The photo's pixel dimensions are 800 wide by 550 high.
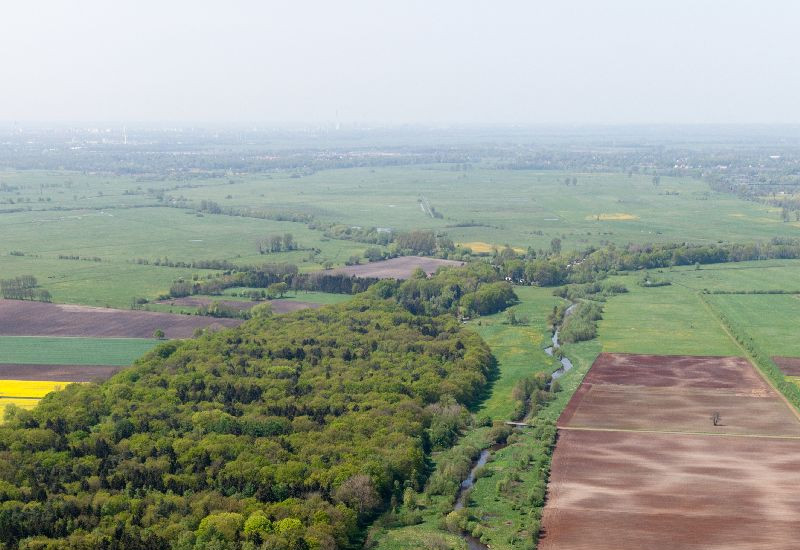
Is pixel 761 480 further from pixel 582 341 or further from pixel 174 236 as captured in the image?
pixel 174 236

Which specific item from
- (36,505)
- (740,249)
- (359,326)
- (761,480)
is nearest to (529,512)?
(761,480)

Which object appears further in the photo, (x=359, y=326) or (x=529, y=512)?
(x=359, y=326)

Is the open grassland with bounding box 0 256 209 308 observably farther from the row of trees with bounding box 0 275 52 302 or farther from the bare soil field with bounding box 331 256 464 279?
the bare soil field with bounding box 331 256 464 279

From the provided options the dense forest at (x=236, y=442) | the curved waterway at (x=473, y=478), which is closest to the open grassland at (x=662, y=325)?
the curved waterway at (x=473, y=478)

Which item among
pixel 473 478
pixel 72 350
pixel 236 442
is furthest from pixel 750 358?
pixel 72 350

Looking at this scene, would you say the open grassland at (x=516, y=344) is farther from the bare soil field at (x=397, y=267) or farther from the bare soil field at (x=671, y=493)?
the bare soil field at (x=397, y=267)

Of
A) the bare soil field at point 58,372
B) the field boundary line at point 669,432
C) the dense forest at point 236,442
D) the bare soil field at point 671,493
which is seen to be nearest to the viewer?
the dense forest at point 236,442
